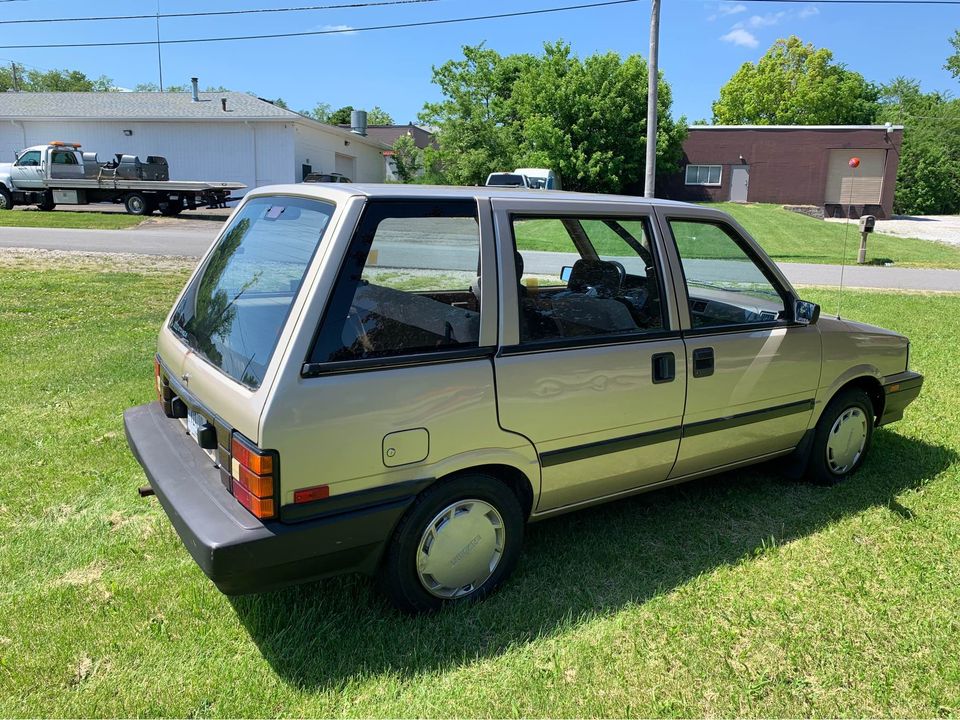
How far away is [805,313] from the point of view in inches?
155

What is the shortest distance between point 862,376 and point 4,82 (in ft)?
300

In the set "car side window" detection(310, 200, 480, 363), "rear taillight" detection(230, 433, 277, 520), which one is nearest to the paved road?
"car side window" detection(310, 200, 480, 363)

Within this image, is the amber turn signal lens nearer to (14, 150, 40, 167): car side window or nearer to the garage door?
(14, 150, 40, 167): car side window

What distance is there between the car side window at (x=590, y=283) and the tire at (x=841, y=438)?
1.55 meters

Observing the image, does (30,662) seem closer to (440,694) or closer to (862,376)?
(440,694)

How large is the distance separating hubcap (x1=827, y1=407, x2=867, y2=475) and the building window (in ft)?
116

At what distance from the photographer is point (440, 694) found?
2.61m

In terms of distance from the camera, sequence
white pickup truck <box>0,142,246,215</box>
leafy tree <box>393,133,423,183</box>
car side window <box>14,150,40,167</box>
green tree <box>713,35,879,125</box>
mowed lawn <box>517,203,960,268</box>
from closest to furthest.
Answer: mowed lawn <box>517,203,960,268</box>
white pickup truck <box>0,142,246,215</box>
car side window <box>14,150,40,167</box>
leafy tree <box>393,133,423,183</box>
green tree <box>713,35,879,125</box>

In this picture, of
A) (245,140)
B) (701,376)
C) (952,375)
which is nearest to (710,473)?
(701,376)

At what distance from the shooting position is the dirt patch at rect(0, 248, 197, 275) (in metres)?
12.9

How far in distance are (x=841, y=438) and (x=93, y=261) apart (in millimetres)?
13734

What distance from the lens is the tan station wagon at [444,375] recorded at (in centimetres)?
259

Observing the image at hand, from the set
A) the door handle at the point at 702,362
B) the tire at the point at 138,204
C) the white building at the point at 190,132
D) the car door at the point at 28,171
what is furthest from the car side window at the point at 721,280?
the car door at the point at 28,171

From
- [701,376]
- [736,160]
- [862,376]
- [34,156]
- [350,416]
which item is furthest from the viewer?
[736,160]
